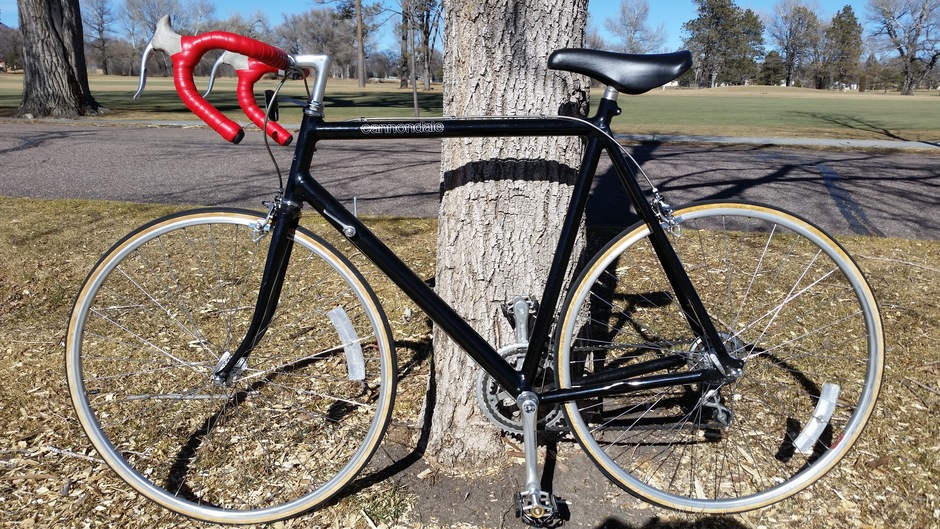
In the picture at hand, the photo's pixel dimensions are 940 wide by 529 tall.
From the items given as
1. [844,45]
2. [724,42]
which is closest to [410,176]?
[724,42]

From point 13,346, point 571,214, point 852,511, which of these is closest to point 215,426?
point 13,346

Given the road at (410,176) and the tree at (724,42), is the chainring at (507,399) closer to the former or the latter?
the road at (410,176)

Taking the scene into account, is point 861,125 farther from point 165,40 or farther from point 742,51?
point 742,51

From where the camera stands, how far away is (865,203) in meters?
6.07

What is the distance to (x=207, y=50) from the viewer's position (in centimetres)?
164

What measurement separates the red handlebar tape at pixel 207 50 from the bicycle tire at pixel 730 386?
1091mm

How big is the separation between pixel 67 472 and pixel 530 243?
1.81 metres

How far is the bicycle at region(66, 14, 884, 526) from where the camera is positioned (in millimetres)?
1857

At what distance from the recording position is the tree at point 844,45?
68250 mm

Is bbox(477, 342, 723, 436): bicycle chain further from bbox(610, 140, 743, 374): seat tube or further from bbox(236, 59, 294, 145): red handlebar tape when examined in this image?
bbox(236, 59, 294, 145): red handlebar tape

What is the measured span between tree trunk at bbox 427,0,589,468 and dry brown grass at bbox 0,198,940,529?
0.37 metres

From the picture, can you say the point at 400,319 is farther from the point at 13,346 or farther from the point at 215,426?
the point at 13,346

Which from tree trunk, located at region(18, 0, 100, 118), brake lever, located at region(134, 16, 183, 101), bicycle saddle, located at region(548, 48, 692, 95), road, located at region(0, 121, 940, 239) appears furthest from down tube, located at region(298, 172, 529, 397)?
tree trunk, located at region(18, 0, 100, 118)

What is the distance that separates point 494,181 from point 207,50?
943 mm
